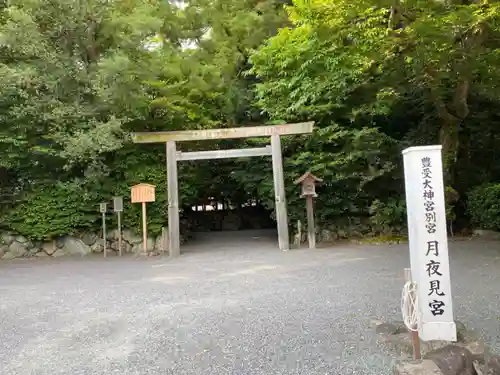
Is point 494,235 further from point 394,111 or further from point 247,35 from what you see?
point 247,35

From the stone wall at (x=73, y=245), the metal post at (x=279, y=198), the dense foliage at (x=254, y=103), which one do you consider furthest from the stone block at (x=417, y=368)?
the stone wall at (x=73, y=245)

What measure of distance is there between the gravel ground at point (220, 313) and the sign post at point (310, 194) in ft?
5.71

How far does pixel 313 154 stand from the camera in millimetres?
10688

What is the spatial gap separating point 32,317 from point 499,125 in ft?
40.4

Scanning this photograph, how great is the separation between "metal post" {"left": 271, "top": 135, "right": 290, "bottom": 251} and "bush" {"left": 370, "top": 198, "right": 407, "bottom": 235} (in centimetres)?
262

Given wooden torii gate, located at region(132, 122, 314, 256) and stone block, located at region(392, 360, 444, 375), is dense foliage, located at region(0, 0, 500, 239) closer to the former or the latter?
wooden torii gate, located at region(132, 122, 314, 256)

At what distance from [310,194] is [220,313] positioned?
18.6 ft

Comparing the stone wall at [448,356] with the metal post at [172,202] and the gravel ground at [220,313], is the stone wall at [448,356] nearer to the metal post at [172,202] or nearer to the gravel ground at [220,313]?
the gravel ground at [220,313]

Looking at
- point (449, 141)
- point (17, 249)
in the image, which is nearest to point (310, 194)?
point (449, 141)

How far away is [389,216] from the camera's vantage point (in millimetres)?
10672

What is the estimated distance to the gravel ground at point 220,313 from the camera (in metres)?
3.32

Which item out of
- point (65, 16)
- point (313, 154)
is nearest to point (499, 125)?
point (313, 154)

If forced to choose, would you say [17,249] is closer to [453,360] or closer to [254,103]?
[254,103]

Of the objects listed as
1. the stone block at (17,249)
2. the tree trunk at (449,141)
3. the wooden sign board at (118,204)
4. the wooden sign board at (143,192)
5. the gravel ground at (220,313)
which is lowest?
the gravel ground at (220,313)
